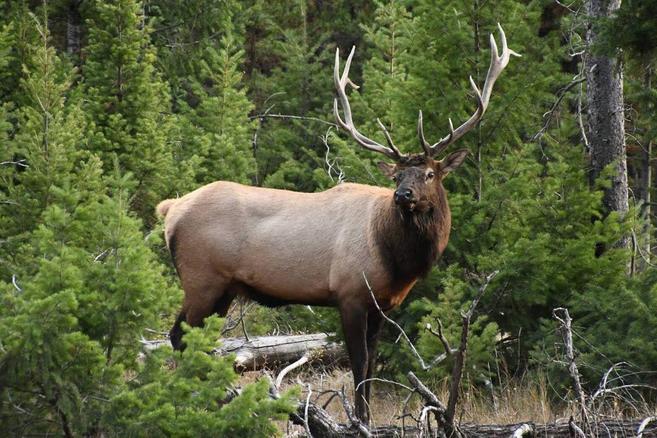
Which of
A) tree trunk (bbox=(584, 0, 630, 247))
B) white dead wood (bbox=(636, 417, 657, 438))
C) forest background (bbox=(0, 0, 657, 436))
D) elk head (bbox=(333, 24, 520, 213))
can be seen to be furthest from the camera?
tree trunk (bbox=(584, 0, 630, 247))

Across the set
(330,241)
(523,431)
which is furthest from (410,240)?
(523,431)

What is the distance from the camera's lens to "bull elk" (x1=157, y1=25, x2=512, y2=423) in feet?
26.8

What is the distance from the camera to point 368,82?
540 inches

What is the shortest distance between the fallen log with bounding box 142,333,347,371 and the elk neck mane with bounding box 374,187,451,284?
1.88 meters

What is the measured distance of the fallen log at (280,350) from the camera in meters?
10.1

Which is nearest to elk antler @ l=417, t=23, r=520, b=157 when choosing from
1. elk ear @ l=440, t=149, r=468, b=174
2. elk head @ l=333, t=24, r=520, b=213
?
elk head @ l=333, t=24, r=520, b=213

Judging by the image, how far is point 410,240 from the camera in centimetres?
818

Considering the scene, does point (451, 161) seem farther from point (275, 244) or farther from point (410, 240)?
point (275, 244)

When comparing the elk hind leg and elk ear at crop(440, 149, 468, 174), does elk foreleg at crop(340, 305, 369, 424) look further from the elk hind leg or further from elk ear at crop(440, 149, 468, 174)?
elk ear at crop(440, 149, 468, 174)

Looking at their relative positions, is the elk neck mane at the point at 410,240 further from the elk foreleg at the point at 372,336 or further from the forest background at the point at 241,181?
the forest background at the point at 241,181

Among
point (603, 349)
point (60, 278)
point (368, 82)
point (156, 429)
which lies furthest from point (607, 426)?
point (368, 82)

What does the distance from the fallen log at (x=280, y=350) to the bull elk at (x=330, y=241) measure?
1395mm

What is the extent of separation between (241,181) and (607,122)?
4.60 meters

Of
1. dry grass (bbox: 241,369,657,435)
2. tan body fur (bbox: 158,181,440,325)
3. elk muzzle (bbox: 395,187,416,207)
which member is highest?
elk muzzle (bbox: 395,187,416,207)
